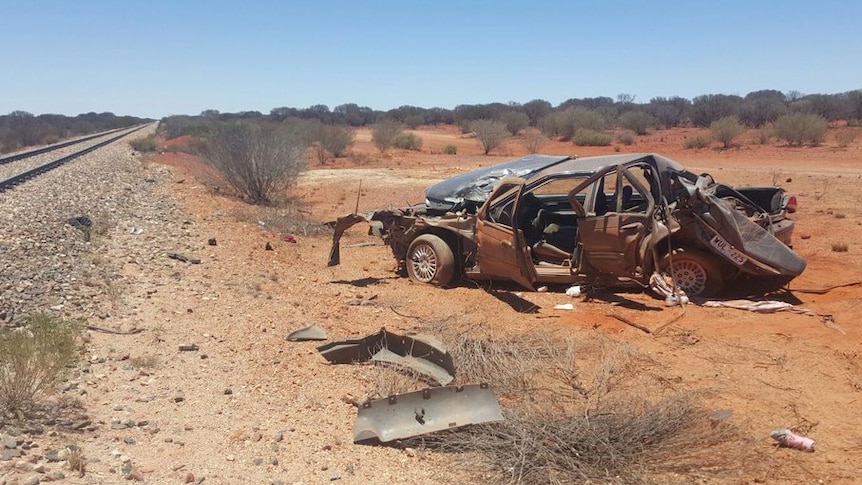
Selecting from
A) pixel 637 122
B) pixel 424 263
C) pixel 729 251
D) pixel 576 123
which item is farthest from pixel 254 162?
pixel 637 122

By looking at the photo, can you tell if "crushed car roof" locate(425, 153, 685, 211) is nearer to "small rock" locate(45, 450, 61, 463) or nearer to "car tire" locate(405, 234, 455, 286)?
"car tire" locate(405, 234, 455, 286)

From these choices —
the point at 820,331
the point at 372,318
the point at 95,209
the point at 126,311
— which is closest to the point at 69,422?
the point at 126,311

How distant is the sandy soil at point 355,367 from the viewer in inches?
179

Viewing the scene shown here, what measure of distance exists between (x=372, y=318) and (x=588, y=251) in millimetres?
2690

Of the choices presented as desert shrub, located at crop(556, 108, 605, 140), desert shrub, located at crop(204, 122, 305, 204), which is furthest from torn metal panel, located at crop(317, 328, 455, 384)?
desert shrub, located at crop(556, 108, 605, 140)

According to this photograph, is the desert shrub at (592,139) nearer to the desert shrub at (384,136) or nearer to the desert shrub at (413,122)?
the desert shrub at (384,136)

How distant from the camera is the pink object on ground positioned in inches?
182

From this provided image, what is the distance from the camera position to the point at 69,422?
4.79 meters

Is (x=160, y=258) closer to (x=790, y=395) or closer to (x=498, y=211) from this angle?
(x=498, y=211)

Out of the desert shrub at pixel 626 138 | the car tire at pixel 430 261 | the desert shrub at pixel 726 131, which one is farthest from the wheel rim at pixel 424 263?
the desert shrub at pixel 626 138

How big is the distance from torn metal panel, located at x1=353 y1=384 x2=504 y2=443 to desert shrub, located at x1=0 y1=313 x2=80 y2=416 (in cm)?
231

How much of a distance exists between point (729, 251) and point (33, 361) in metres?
6.94

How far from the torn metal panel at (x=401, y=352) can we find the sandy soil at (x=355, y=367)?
15 cm

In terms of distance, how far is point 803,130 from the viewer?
1378 inches
